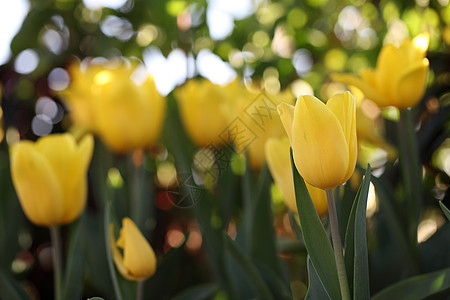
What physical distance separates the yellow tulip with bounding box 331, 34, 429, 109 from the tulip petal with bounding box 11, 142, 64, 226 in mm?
330

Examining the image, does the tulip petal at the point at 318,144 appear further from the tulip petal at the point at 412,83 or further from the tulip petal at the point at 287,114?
the tulip petal at the point at 412,83

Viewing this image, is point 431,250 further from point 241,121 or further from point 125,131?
point 125,131

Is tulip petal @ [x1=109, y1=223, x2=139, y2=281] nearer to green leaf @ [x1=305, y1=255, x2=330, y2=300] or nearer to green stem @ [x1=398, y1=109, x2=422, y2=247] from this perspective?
green leaf @ [x1=305, y1=255, x2=330, y2=300]

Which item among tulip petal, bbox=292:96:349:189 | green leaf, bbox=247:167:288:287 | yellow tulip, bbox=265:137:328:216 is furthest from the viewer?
green leaf, bbox=247:167:288:287

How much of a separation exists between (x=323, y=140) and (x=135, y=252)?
0.65 feet

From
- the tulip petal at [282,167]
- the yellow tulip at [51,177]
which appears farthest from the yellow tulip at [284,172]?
the yellow tulip at [51,177]

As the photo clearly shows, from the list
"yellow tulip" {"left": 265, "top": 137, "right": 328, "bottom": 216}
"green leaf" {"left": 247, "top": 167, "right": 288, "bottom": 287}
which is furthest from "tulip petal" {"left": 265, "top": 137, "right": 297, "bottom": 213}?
"green leaf" {"left": 247, "top": 167, "right": 288, "bottom": 287}

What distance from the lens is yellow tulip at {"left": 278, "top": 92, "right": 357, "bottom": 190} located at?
34 centimetres

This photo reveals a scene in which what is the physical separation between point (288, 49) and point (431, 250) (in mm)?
648

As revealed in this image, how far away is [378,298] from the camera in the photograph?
1.27ft

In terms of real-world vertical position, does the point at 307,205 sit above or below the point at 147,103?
above

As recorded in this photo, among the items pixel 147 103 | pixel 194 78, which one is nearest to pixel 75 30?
pixel 194 78

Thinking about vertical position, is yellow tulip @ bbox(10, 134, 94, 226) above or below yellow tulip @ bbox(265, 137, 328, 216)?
below

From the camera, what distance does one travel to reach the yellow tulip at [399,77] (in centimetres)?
48
